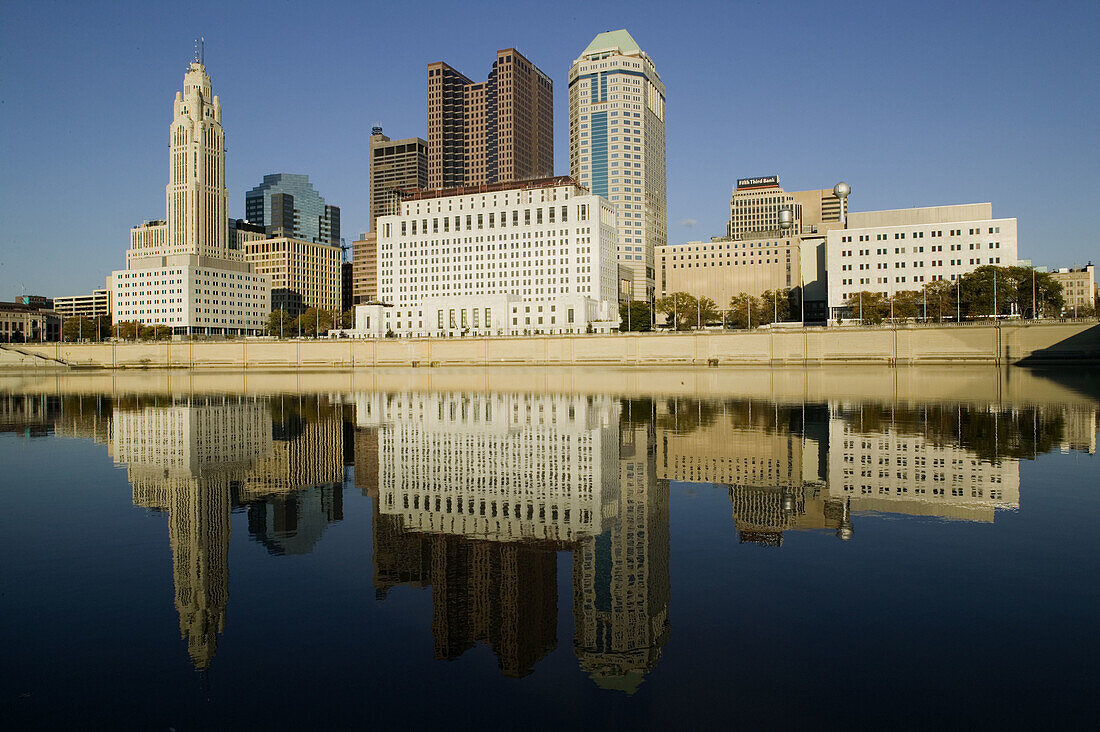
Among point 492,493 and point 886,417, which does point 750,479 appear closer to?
point 492,493

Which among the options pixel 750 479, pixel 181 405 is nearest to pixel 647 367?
pixel 181 405

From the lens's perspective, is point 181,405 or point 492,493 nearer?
point 492,493

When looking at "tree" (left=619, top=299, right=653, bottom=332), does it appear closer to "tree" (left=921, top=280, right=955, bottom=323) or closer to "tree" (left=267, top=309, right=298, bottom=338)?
"tree" (left=921, top=280, right=955, bottom=323)

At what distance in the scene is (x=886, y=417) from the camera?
1485 inches

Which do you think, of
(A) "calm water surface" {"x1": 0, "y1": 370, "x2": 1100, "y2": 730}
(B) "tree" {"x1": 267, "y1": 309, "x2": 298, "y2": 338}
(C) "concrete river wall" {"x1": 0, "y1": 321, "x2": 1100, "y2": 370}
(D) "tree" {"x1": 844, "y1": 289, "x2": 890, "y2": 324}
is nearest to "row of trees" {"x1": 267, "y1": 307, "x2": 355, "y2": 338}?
(B) "tree" {"x1": 267, "y1": 309, "x2": 298, "y2": 338}

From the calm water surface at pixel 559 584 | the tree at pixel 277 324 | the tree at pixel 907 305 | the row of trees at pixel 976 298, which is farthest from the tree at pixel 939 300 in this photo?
the tree at pixel 277 324

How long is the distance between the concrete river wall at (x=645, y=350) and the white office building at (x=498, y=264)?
95.4 ft

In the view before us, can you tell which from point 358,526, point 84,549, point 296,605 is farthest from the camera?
point 358,526

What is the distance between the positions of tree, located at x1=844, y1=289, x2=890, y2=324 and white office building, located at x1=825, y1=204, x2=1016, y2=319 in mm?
2732

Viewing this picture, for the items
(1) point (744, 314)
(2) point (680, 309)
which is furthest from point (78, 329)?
(1) point (744, 314)

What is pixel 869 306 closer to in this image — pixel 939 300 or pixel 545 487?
pixel 939 300

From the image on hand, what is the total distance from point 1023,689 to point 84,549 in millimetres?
→ 17333

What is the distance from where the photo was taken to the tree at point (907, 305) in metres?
119

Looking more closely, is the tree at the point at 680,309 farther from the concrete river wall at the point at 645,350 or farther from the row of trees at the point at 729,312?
the concrete river wall at the point at 645,350
